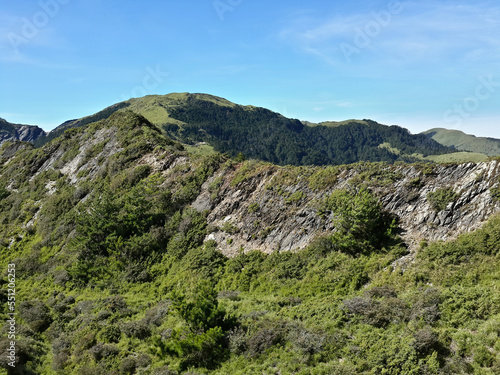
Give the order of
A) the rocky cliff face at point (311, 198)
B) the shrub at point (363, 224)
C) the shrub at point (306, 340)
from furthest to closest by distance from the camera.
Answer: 1. the shrub at point (363, 224)
2. the rocky cliff face at point (311, 198)
3. the shrub at point (306, 340)

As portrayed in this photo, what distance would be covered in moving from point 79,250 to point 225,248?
16.3 meters

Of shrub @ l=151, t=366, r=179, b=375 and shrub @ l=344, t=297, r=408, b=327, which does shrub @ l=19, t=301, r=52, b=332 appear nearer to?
shrub @ l=151, t=366, r=179, b=375

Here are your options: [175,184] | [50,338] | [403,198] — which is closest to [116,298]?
[50,338]

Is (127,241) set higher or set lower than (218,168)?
lower

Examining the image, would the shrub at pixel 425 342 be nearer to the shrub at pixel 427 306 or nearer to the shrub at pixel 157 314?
the shrub at pixel 427 306

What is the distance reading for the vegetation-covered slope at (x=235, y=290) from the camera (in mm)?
14039

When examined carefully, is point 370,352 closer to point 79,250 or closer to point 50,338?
point 50,338

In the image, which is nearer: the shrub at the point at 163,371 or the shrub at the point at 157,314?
the shrub at the point at 163,371

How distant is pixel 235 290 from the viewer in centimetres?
2312

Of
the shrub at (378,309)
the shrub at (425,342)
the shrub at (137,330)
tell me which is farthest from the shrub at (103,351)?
the shrub at (425,342)

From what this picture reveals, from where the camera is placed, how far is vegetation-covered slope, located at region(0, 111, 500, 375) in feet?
46.1

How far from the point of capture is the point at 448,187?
69.3ft

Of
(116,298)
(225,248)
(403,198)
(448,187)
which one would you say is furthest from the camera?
(225,248)

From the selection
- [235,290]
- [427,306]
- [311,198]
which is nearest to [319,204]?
[311,198]
